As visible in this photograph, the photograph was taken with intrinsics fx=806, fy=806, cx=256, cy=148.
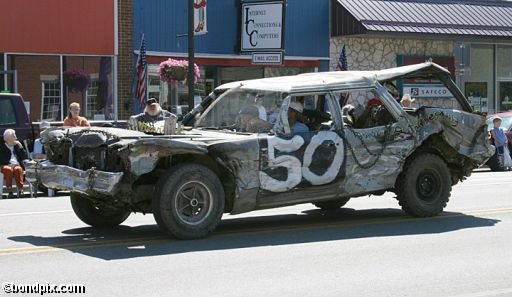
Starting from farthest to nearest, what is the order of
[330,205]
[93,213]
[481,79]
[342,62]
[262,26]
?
[481,79], [342,62], [262,26], [330,205], [93,213]

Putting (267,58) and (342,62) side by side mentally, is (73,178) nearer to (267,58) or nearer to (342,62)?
(267,58)

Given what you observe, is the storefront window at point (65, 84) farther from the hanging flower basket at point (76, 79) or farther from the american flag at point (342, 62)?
the american flag at point (342, 62)

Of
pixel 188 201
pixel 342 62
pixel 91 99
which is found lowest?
pixel 188 201

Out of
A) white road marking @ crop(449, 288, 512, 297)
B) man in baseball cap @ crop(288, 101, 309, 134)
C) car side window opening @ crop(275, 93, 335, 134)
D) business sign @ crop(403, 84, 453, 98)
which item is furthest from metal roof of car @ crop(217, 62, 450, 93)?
business sign @ crop(403, 84, 453, 98)

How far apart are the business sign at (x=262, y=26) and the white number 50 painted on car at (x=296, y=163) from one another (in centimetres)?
1158

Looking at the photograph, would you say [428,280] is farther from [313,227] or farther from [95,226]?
[95,226]

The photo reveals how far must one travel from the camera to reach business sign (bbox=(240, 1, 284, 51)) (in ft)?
69.4

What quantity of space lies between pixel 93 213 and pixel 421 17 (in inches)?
678

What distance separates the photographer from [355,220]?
10742 mm

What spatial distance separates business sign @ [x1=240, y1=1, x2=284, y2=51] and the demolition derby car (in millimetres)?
9934

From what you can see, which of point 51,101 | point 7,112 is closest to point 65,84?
point 51,101

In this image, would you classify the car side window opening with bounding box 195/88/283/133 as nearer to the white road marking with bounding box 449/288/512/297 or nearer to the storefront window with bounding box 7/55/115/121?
the white road marking with bounding box 449/288/512/297

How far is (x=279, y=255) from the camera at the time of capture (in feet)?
26.8

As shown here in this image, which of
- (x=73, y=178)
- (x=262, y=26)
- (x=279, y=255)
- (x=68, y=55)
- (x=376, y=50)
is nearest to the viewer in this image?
(x=279, y=255)
